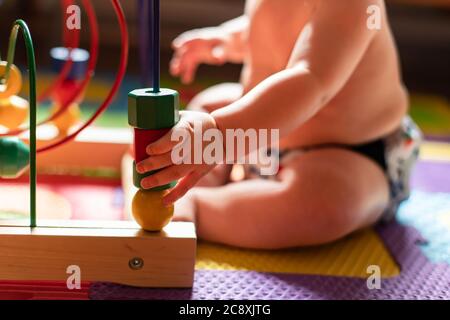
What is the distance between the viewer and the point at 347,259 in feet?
2.28

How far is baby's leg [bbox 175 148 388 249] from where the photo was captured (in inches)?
27.1

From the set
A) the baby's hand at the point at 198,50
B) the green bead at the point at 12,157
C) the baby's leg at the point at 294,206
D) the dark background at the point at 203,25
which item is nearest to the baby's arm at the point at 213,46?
the baby's hand at the point at 198,50

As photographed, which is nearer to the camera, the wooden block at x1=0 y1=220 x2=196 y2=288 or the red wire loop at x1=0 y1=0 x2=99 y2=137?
the wooden block at x1=0 y1=220 x2=196 y2=288

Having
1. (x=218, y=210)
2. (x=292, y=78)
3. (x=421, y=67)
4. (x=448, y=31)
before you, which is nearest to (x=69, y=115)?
(x=218, y=210)

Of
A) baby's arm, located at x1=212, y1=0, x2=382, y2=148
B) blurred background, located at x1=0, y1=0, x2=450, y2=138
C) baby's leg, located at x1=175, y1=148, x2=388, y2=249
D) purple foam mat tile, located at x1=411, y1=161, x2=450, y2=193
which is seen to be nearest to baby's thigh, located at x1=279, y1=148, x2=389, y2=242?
baby's leg, located at x1=175, y1=148, x2=388, y2=249

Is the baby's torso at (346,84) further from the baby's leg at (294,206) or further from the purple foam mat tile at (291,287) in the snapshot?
the purple foam mat tile at (291,287)

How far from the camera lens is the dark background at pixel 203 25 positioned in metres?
1.65

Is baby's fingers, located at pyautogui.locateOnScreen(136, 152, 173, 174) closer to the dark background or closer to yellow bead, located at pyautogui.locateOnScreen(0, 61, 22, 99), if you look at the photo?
yellow bead, located at pyautogui.locateOnScreen(0, 61, 22, 99)

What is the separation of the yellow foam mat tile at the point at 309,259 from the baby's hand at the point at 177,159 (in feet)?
0.43

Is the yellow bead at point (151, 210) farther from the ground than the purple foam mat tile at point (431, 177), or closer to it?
farther from the ground

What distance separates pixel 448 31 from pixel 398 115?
115cm

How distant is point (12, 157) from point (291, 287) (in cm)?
30

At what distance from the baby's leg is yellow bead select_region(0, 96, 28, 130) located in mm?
188
